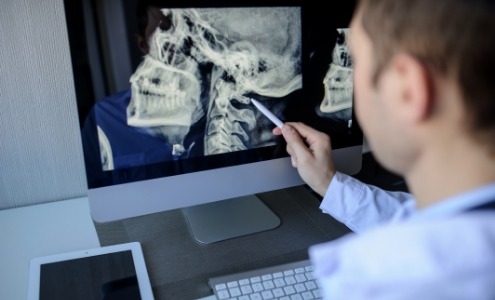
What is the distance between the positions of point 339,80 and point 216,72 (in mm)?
A: 210

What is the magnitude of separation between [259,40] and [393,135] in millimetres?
295

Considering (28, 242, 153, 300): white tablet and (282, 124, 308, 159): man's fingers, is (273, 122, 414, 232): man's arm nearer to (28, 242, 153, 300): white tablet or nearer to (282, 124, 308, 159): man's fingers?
(282, 124, 308, 159): man's fingers

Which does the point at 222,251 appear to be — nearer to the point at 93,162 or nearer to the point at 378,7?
the point at 93,162

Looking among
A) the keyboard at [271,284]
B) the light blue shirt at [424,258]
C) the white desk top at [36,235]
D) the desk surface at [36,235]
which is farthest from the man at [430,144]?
the desk surface at [36,235]

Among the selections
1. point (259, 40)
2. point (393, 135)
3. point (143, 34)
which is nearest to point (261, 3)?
point (259, 40)

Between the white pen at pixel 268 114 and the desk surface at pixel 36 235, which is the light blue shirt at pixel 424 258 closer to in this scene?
the white pen at pixel 268 114

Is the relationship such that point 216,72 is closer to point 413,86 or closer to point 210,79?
point 210,79

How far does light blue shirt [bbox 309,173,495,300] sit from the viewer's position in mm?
307

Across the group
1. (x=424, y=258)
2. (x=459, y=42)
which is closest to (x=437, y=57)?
(x=459, y=42)

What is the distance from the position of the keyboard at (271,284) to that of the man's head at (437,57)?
27 centimetres

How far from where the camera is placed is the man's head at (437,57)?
32 centimetres

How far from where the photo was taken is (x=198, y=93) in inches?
23.9

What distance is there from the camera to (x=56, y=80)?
2.50 ft

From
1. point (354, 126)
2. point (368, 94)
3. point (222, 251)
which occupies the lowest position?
point (222, 251)
